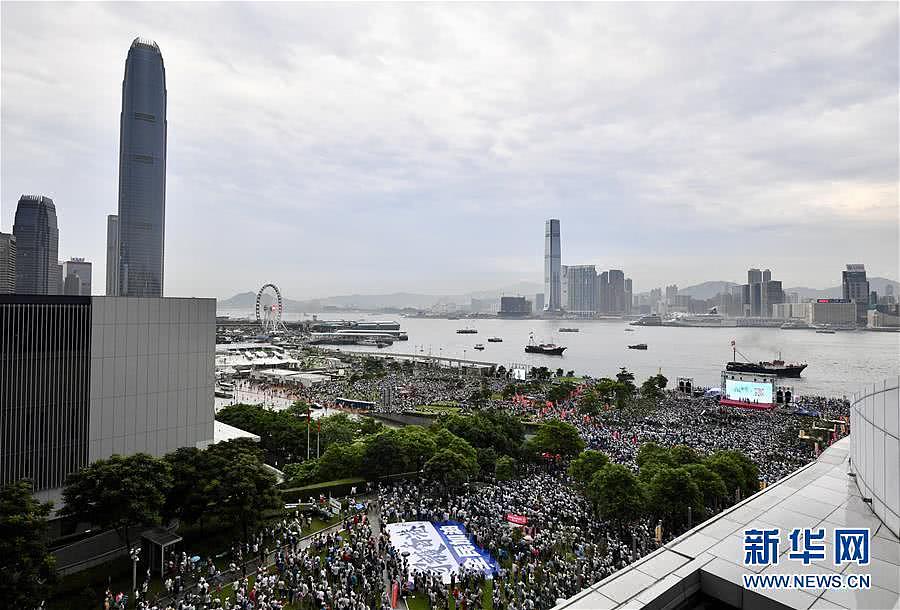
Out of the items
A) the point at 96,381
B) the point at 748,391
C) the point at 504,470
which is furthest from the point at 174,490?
the point at 748,391

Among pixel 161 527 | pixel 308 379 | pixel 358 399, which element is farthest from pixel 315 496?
pixel 308 379

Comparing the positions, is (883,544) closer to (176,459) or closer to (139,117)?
(176,459)

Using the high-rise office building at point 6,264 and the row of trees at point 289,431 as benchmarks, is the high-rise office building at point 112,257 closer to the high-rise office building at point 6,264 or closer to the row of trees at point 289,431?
the high-rise office building at point 6,264

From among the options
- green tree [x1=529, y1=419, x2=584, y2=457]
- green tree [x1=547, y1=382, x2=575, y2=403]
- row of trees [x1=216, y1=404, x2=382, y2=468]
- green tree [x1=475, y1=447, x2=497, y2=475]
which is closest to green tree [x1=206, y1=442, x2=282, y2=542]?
row of trees [x1=216, y1=404, x2=382, y2=468]

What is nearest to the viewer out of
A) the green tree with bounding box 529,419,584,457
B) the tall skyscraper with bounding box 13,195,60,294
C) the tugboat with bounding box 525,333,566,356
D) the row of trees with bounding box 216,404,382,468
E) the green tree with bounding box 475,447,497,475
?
the green tree with bounding box 475,447,497,475

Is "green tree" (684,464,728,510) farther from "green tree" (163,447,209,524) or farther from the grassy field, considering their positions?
"green tree" (163,447,209,524)
